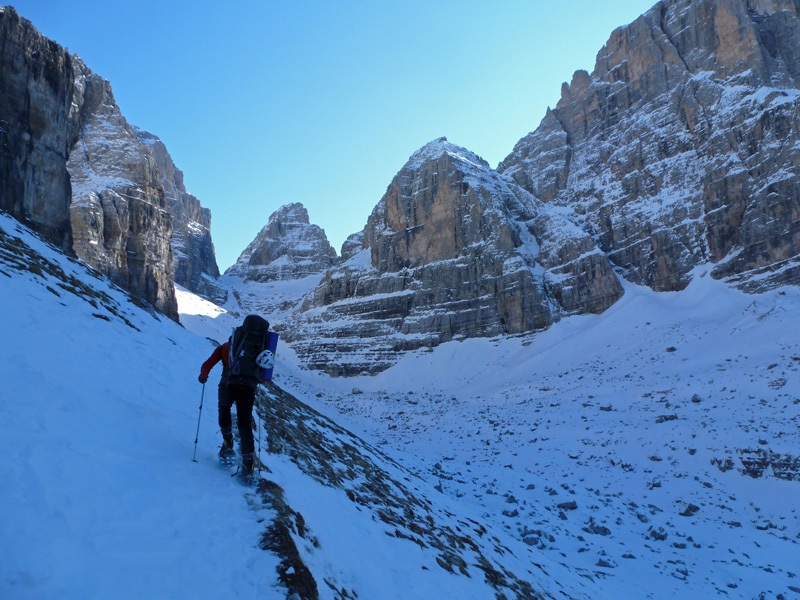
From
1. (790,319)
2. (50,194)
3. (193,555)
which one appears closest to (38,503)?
(193,555)

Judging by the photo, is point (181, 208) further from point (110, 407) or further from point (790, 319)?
point (110, 407)

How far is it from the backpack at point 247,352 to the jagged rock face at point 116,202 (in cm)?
4234

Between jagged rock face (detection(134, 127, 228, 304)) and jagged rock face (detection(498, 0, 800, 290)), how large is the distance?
79.4m

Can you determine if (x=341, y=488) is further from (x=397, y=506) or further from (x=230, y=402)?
(x=230, y=402)

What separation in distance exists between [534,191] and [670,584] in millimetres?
90818

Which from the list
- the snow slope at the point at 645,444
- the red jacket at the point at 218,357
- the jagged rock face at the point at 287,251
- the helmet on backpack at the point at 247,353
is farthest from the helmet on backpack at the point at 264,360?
the jagged rock face at the point at 287,251

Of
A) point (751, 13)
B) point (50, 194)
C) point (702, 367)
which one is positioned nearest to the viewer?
point (50, 194)

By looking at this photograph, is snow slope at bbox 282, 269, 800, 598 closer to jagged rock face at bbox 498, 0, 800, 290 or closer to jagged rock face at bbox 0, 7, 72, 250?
jagged rock face at bbox 498, 0, 800, 290

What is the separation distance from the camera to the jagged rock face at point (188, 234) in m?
120

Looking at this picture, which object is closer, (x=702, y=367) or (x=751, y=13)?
(x=702, y=367)

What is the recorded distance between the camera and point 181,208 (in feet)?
461

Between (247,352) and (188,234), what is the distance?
465ft

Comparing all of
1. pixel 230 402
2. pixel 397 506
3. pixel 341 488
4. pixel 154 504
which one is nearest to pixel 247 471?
pixel 230 402

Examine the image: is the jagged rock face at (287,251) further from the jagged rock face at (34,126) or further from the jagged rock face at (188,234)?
the jagged rock face at (34,126)
